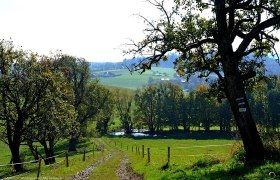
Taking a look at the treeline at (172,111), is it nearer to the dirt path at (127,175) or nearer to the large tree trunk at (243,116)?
the dirt path at (127,175)

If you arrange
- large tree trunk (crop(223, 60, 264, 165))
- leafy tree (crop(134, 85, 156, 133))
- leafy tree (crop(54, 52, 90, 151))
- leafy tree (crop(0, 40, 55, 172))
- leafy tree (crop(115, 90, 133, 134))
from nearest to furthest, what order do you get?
large tree trunk (crop(223, 60, 264, 165)) < leafy tree (crop(0, 40, 55, 172)) < leafy tree (crop(54, 52, 90, 151)) < leafy tree (crop(134, 85, 156, 133)) < leafy tree (crop(115, 90, 133, 134))

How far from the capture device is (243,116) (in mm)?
17391

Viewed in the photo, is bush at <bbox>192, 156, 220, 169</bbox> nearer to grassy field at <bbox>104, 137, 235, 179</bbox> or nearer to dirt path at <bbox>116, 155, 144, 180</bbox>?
grassy field at <bbox>104, 137, 235, 179</bbox>

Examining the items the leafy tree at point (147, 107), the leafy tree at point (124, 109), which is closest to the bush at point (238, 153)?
the leafy tree at point (147, 107)

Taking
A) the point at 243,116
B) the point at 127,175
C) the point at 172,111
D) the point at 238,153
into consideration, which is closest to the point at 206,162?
the point at 238,153

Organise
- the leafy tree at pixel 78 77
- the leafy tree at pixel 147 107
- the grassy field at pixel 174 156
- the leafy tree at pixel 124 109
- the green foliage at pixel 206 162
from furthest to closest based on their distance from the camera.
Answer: the leafy tree at pixel 124 109, the leafy tree at pixel 147 107, the leafy tree at pixel 78 77, the grassy field at pixel 174 156, the green foliage at pixel 206 162

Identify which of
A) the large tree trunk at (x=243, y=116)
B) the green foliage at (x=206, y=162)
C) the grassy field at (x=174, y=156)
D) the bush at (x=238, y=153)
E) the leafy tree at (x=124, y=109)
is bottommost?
the grassy field at (x=174, y=156)

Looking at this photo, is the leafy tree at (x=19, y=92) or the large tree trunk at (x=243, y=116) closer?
the large tree trunk at (x=243, y=116)

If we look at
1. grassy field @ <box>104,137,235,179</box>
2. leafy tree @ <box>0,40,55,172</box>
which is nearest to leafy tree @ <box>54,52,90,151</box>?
grassy field @ <box>104,137,235,179</box>

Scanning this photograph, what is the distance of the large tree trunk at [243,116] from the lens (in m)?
17.1

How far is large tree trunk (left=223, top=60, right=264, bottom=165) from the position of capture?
17.1 m

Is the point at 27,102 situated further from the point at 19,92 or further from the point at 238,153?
the point at 238,153

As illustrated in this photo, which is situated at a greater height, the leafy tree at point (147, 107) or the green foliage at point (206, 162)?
the leafy tree at point (147, 107)

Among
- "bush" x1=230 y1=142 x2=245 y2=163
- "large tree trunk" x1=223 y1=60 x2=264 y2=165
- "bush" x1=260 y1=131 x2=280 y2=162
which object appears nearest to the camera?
"bush" x1=260 y1=131 x2=280 y2=162
